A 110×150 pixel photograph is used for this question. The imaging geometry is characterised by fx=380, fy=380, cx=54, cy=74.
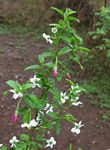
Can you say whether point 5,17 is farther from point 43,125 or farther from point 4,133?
point 43,125

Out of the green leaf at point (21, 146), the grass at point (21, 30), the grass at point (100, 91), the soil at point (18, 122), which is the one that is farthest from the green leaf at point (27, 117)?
the grass at point (21, 30)

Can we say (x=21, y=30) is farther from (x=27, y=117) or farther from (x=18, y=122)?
(x=27, y=117)

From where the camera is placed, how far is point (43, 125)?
2.36 meters

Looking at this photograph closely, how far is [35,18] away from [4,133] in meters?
3.71

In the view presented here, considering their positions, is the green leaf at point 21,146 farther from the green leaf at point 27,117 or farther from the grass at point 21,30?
the grass at point 21,30

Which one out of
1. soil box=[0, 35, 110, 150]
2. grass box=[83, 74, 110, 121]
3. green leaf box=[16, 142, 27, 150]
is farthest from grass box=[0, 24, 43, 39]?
green leaf box=[16, 142, 27, 150]

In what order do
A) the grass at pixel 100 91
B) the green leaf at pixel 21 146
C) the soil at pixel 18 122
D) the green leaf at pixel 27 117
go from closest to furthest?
the green leaf at pixel 27 117 → the green leaf at pixel 21 146 → the soil at pixel 18 122 → the grass at pixel 100 91

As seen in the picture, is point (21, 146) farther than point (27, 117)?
Yes

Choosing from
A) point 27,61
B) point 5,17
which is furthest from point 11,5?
point 27,61

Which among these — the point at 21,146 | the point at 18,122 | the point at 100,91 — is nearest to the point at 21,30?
the point at 100,91

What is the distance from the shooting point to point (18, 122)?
434 cm

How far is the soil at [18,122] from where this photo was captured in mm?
4184

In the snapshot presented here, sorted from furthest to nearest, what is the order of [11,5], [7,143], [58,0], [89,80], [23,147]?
[11,5] < [58,0] < [89,80] < [7,143] < [23,147]

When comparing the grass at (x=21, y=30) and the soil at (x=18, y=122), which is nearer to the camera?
the soil at (x=18, y=122)
